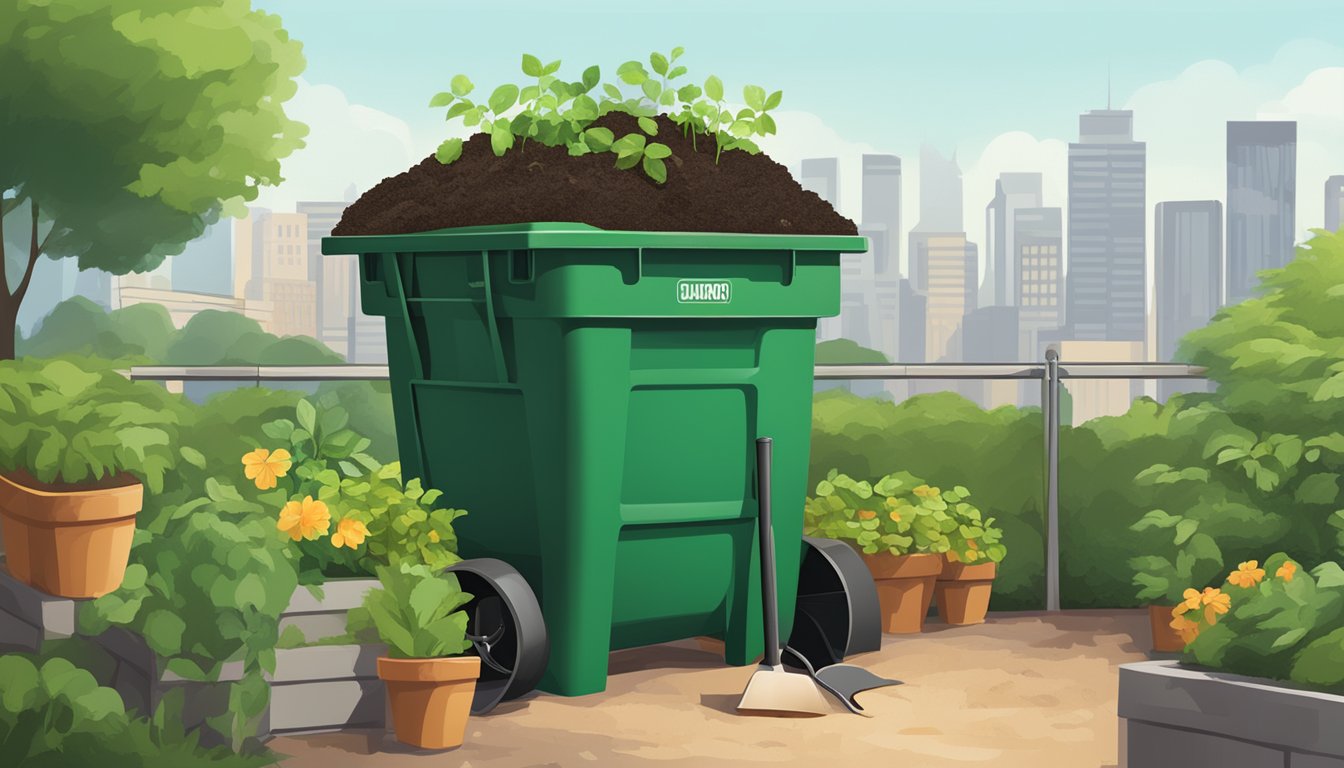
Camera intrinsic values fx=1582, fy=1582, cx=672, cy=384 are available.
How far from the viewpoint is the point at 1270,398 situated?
521 centimetres

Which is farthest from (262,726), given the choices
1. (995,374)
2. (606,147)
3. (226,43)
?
(226,43)

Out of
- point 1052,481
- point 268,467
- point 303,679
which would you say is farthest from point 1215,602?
point 268,467

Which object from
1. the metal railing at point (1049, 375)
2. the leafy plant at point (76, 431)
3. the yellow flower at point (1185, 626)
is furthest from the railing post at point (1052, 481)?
the leafy plant at point (76, 431)

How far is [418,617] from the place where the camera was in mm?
4105

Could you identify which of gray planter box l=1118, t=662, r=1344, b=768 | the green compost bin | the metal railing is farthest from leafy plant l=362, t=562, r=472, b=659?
the metal railing

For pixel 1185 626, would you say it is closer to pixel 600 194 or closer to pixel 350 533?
pixel 600 194

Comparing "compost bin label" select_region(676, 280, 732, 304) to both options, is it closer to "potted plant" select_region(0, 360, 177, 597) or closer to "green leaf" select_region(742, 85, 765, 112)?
"green leaf" select_region(742, 85, 765, 112)

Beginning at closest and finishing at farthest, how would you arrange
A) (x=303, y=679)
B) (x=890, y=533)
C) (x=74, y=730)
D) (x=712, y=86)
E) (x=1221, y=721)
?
(x=1221, y=721), (x=74, y=730), (x=303, y=679), (x=712, y=86), (x=890, y=533)

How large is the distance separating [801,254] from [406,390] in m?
1.37

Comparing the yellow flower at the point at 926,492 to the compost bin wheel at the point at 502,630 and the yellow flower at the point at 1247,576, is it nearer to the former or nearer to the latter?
the yellow flower at the point at 1247,576

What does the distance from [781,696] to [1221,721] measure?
1.56 m

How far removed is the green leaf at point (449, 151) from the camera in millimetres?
5117

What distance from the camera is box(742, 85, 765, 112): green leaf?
5.15 meters

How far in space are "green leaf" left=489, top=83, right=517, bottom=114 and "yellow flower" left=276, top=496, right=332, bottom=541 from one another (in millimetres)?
1410
